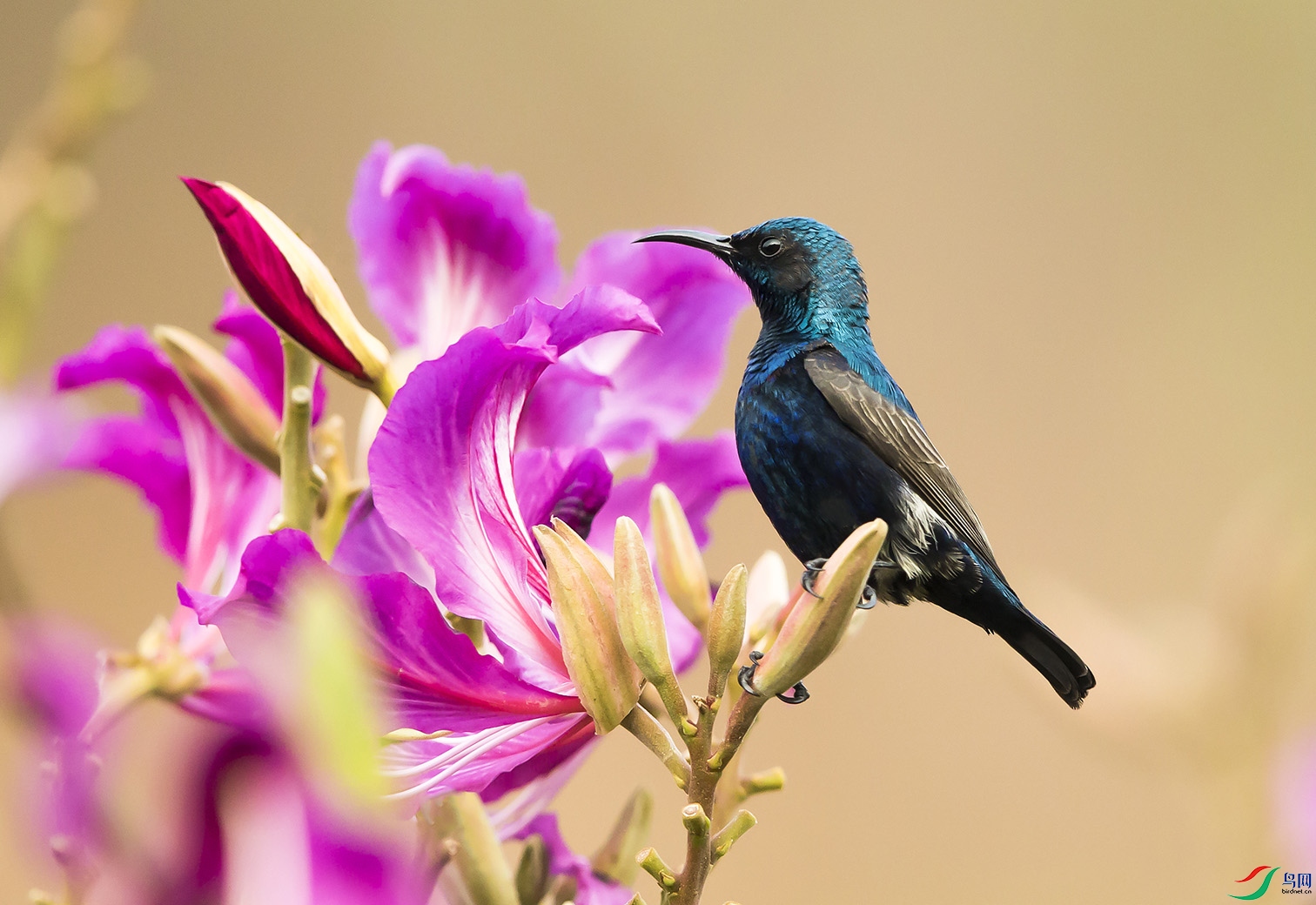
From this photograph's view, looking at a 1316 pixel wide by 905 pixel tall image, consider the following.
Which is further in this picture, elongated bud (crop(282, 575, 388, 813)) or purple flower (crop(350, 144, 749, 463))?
purple flower (crop(350, 144, 749, 463))

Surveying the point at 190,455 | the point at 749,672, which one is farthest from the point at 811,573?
the point at 190,455

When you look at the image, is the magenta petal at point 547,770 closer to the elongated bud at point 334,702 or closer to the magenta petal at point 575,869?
the magenta petal at point 575,869

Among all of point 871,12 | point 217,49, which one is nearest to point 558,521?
point 217,49

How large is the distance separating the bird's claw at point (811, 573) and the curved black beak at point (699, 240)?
7 cm

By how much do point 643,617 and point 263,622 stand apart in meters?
0.05

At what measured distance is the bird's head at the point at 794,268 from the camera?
0.64ft

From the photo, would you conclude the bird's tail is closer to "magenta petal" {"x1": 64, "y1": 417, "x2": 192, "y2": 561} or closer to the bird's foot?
the bird's foot

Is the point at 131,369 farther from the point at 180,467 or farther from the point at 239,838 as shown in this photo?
the point at 239,838

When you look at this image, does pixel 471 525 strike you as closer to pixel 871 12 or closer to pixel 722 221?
pixel 722 221

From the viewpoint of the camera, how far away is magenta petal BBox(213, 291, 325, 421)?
196mm

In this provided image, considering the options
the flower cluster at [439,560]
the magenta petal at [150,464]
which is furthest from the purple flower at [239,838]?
the magenta petal at [150,464]

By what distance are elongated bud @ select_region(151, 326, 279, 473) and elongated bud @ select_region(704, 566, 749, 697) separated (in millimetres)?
85

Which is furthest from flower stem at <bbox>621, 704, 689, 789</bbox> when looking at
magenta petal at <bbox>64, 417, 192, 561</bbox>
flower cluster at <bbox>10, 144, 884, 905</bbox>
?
magenta petal at <bbox>64, 417, 192, 561</bbox>

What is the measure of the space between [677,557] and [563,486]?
0.02 m
